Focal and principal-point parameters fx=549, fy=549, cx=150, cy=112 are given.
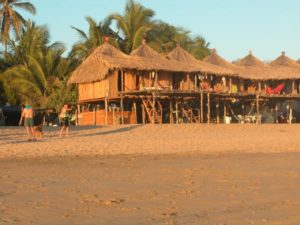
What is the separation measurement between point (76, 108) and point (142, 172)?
24.6 m

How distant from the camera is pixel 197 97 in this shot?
31.4 metres

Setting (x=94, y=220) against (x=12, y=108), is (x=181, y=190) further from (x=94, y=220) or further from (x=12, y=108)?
(x=12, y=108)

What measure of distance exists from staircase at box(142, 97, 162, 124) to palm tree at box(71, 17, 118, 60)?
6.56 m

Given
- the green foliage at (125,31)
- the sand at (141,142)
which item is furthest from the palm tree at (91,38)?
the sand at (141,142)

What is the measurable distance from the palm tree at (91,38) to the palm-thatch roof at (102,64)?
450 cm

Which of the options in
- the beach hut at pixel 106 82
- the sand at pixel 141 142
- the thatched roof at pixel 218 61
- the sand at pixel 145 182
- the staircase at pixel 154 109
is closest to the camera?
the sand at pixel 145 182

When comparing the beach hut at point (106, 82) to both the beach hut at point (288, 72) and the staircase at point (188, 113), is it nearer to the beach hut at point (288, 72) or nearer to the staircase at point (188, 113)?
the staircase at point (188, 113)

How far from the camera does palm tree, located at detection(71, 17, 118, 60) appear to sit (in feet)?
115

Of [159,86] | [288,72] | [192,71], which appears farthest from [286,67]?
[159,86]

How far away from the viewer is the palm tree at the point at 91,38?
3512 cm

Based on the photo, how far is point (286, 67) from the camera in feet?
123

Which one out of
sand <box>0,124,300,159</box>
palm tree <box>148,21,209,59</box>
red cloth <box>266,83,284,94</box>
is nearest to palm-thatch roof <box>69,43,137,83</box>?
sand <box>0,124,300,159</box>

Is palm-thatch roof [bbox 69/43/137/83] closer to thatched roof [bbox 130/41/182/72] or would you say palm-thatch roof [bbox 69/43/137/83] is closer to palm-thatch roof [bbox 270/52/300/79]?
thatched roof [bbox 130/41/182/72]

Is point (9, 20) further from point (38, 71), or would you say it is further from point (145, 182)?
point (145, 182)
